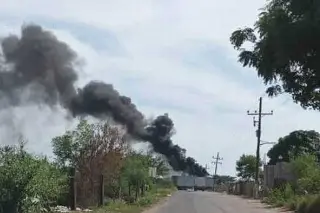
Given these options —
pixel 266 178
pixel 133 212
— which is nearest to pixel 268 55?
pixel 133 212

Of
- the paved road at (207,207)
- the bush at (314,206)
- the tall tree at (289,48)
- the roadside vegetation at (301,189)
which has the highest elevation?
the tall tree at (289,48)

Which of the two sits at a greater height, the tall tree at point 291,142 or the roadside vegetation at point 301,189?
the tall tree at point 291,142

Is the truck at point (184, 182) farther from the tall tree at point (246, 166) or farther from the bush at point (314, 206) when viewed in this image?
the bush at point (314, 206)

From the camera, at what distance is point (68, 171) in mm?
35938

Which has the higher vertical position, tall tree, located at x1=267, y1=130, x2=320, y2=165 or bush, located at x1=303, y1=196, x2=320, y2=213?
tall tree, located at x1=267, y1=130, x2=320, y2=165

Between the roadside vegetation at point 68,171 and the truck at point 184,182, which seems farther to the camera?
the truck at point 184,182

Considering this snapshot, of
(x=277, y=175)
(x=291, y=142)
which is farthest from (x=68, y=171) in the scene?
(x=291, y=142)

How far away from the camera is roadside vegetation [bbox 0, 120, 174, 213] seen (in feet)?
70.1

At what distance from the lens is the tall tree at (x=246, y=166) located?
384ft

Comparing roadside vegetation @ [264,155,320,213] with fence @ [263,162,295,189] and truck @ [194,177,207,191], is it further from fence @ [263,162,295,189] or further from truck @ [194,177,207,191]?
truck @ [194,177,207,191]

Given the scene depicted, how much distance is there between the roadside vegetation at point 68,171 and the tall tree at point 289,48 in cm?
786

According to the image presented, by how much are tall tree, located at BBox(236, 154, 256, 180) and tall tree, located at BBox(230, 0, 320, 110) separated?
9843cm

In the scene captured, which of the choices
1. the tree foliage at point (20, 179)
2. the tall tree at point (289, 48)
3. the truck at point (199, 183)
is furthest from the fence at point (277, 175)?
the truck at point (199, 183)

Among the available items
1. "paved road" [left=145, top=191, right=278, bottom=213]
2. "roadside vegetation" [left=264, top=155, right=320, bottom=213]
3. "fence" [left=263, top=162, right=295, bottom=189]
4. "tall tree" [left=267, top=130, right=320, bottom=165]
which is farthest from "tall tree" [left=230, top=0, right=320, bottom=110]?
"tall tree" [left=267, top=130, right=320, bottom=165]
